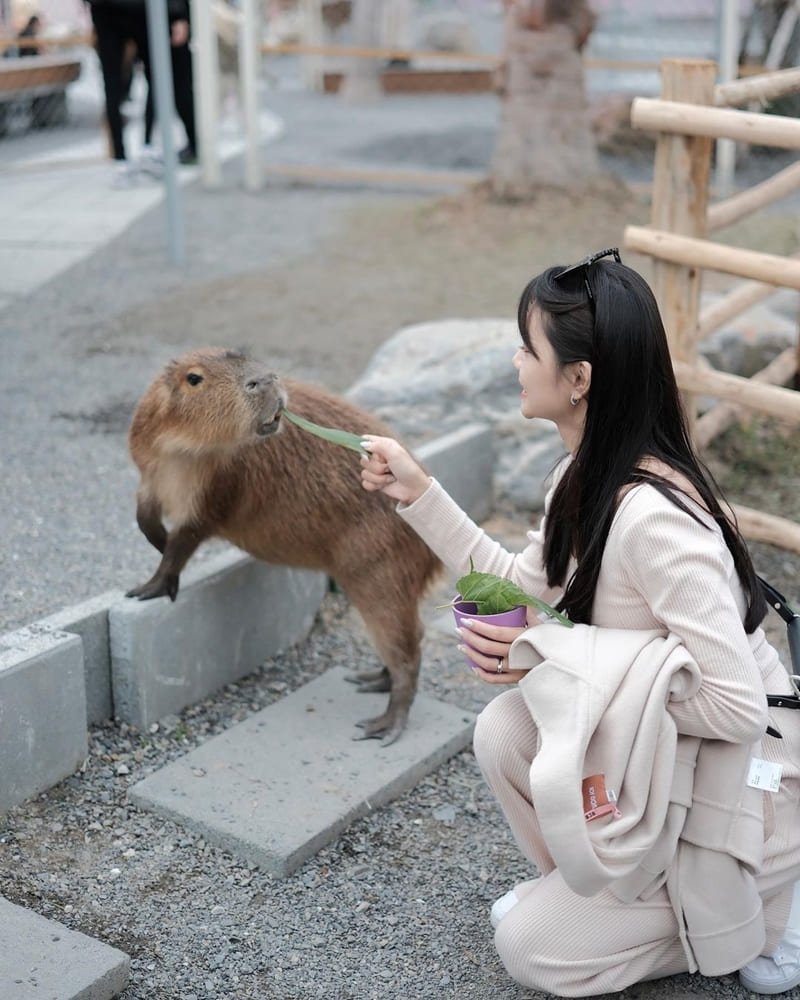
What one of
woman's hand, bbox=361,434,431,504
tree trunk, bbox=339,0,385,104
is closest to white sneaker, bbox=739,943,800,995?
woman's hand, bbox=361,434,431,504

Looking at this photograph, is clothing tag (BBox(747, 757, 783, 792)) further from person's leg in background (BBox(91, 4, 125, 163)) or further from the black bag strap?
person's leg in background (BBox(91, 4, 125, 163))

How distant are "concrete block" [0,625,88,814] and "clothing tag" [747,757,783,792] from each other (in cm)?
160

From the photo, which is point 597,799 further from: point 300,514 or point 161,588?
point 161,588

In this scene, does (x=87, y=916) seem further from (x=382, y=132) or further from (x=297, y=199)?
(x=382, y=132)

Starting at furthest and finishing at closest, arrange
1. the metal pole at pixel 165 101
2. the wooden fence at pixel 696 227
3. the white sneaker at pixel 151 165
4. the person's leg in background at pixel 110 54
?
the white sneaker at pixel 151 165
the person's leg in background at pixel 110 54
the metal pole at pixel 165 101
the wooden fence at pixel 696 227

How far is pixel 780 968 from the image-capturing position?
2.49m

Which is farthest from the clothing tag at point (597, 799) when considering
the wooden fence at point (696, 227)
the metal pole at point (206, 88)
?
the metal pole at point (206, 88)

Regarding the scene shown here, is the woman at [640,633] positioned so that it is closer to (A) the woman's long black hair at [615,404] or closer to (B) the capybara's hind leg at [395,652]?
(A) the woman's long black hair at [615,404]

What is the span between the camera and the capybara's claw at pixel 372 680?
3.66 meters

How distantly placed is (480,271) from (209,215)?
2.59 metres

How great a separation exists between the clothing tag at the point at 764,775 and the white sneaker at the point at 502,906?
0.55 metres

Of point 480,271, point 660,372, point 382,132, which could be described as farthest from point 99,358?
point 382,132

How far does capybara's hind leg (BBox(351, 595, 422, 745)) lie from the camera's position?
3395mm

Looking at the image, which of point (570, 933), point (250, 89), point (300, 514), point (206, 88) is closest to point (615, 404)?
point (570, 933)
